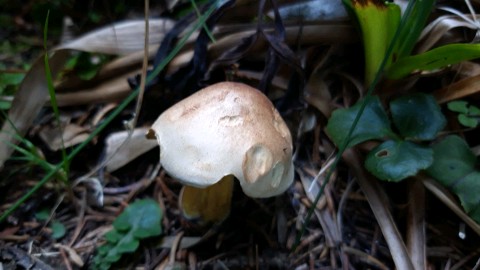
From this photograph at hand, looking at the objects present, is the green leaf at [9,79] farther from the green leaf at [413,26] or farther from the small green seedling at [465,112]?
the small green seedling at [465,112]

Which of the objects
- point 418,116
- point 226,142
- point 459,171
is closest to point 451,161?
point 459,171

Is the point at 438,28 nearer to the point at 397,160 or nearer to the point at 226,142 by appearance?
the point at 397,160

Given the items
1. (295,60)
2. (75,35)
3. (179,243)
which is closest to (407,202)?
(295,60)

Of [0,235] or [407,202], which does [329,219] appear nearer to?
[407,202]

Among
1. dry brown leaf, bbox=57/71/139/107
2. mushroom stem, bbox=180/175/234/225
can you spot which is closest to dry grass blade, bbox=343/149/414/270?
mushroom stem, bbox=180/175/234/225

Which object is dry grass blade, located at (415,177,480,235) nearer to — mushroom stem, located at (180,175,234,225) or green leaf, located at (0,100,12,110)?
mushroom stem, located at (180,175,234,225)
